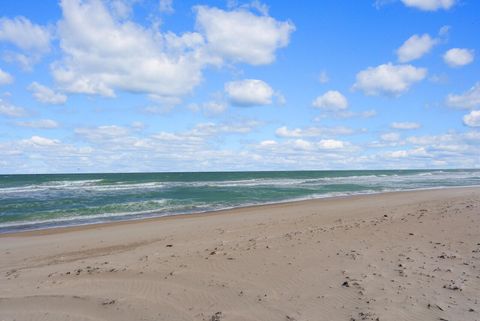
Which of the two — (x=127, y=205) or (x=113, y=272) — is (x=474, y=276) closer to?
(x=113, y=272)

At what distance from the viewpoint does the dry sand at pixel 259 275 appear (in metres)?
5.77

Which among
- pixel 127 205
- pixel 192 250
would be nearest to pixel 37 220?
pixel 127 205

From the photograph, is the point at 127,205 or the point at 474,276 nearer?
the point at 474,276

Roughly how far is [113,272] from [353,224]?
8.02 meters

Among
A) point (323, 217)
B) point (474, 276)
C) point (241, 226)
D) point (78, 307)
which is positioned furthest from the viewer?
point (323, 217)

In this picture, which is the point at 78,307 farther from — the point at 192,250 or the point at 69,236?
the point at 69,236

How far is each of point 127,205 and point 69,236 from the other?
1102 cm

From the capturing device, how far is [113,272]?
318 inches

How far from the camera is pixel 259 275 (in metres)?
7.31

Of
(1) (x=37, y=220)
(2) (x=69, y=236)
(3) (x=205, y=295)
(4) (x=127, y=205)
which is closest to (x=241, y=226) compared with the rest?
(2) (x=69, y=236)

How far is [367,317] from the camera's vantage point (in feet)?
17.4

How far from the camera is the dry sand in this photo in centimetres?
577

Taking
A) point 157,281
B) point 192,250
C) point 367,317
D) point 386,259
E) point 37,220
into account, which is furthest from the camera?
point 37,220

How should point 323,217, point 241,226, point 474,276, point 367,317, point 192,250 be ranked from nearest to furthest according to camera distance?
point 367,317 < point 474,276 < point 192,250 < point 241,226 < point 323,217
